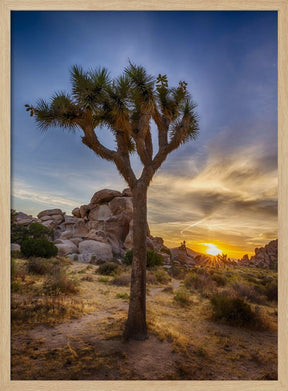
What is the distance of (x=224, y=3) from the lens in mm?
3123

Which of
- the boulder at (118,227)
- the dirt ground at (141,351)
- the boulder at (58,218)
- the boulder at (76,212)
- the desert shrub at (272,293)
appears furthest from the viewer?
the boulder at (58,218)

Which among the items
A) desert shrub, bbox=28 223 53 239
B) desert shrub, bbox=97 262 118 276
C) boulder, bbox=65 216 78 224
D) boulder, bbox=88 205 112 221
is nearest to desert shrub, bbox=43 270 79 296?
desert shrub, bbox=97 262 118 276

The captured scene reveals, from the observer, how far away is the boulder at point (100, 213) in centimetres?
2306

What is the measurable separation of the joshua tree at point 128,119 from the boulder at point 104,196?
19704mm

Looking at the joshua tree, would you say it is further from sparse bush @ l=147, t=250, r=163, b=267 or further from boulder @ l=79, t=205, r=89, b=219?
boulder @ l=79, t=205, r=89, b=219

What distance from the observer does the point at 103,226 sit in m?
22.4

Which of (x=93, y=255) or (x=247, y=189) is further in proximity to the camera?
(x=93, y=255)

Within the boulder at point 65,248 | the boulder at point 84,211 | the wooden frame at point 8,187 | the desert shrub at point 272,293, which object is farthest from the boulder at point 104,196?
the wooden frame at point 8,187

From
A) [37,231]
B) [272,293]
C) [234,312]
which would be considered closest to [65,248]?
[37,231]

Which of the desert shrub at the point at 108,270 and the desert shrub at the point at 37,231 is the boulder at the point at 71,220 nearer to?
the desert shrub at the point at 37,231
